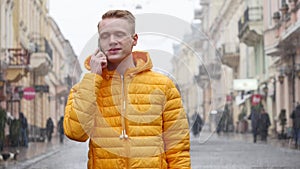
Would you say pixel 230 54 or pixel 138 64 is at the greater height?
pixel 230 54

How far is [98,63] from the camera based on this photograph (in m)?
3.68

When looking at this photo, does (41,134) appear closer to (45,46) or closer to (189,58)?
(45,46)

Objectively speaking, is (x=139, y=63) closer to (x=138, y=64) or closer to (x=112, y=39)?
(x=138, y=64)

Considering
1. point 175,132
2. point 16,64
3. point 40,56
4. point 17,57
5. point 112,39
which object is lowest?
point 175,132

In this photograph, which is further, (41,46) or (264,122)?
(41,46)

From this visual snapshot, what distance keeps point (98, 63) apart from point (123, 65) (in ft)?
0.43

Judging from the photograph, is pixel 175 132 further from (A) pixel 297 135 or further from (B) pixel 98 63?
(A) pixel 297 135

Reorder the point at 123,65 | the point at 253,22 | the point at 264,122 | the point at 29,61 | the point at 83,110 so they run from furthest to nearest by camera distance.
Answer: the point at 253,22, the point at 29,61, the point at 264,122, the point at 123,65, the point at 83,110

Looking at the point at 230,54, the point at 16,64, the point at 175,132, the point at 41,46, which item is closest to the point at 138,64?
the point at 175,132

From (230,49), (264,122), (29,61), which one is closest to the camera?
(264,122)

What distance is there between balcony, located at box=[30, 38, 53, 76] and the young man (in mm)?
41633

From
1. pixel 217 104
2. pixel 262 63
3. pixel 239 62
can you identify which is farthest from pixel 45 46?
pixel 217 104

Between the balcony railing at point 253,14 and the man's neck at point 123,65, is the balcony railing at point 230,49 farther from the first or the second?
the man's neck at point 123,65

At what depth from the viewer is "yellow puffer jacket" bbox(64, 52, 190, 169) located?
3672 millimetres
